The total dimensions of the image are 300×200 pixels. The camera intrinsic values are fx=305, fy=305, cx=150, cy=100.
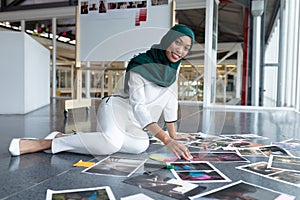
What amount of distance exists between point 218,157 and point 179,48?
0.65 m

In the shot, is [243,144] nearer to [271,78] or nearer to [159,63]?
[159,63]

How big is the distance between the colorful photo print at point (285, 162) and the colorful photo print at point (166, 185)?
54 centimetres

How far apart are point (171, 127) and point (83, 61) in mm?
2260

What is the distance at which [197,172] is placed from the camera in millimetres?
1374

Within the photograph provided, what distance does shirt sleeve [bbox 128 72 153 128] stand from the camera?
1441 mm

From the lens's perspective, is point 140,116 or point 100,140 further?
point 100,140

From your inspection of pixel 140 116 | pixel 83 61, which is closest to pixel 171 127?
pixel 140 116

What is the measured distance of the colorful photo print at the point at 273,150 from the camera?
5.81 ft

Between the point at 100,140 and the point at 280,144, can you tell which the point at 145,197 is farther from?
the point at 280,144

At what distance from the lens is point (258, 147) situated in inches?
76.0

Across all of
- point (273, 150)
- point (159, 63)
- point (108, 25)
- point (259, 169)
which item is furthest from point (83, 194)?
point (108, 25)

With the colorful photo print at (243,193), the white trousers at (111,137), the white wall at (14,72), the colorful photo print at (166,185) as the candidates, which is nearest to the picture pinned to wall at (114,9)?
the white wall at (14,72)

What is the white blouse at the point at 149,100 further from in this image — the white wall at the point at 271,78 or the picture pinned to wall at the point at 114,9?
the white wall at the point at 271,78

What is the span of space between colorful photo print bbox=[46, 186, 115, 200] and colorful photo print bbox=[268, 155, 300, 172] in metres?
0.86
